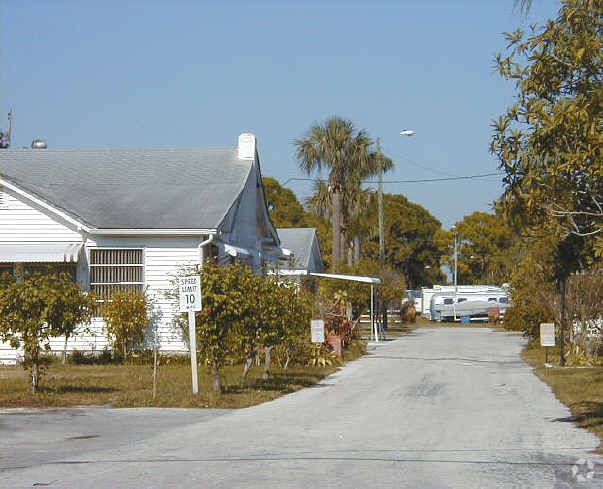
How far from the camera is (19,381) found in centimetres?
2023

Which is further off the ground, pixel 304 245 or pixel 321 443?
pixel 304 245

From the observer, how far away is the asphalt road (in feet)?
30.7

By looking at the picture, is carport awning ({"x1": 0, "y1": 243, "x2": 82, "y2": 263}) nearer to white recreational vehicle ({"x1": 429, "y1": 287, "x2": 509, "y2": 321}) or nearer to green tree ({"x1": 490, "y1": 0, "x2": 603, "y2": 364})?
green tree ({"x1": 490, "y1": 0, "x2": 603, "y2": 364})

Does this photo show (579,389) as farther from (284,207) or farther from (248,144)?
(284,207)

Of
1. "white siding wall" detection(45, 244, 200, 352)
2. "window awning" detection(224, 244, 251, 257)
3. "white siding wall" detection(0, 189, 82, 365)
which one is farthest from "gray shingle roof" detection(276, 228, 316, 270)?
"white siding wall" detection(0, 189, 82, 365)

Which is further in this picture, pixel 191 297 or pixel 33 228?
pixel 33 228

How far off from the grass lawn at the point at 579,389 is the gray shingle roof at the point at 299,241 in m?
21.6

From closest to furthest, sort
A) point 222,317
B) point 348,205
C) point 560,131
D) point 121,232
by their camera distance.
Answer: point 560,131 < point 222,317 < point 121,232 < point 348,205

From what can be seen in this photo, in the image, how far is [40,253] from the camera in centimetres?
2506

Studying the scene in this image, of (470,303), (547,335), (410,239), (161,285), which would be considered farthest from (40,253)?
(410,239)

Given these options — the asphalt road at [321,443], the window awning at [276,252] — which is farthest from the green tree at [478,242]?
the asphalt road at [321,443]

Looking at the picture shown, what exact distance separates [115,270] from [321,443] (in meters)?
14.8

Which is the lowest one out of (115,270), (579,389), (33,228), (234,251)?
(579,389)

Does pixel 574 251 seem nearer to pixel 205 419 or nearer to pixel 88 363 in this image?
pixel 205 419
